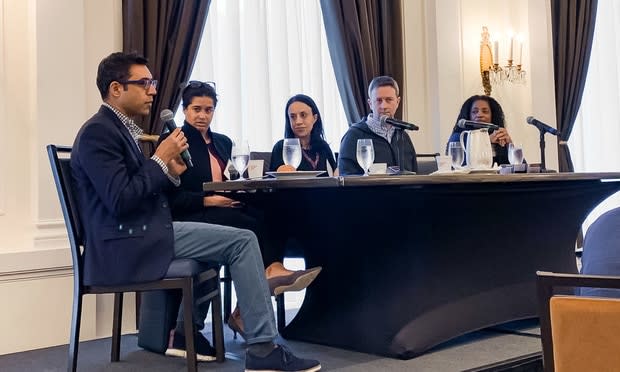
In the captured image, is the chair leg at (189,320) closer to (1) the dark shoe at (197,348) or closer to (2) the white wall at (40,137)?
(1) the dark shoe at (197,348)

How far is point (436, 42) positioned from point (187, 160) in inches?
116

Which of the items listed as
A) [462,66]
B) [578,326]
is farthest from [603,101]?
[578,326]

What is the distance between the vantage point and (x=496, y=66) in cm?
500

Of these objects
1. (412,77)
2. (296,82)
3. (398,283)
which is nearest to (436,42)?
(412,77)

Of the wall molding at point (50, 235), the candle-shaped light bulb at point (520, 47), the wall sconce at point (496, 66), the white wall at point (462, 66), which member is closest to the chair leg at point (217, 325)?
the wall molding at point (50, 235)

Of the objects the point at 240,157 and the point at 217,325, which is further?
the point at 217,325

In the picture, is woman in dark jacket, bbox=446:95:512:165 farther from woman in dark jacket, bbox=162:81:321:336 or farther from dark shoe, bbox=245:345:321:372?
dark shoe, bbox=245:345:321:372

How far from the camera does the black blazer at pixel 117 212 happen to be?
2049 mm

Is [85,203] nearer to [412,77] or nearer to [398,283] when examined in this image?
[398,283]

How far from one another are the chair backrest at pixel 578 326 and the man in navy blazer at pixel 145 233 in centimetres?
109

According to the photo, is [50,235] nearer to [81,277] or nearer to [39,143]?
[39,143]

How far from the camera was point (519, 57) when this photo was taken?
514 cm

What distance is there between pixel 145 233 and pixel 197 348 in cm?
59

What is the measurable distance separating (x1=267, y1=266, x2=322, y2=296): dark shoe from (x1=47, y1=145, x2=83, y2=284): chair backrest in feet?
2.18
